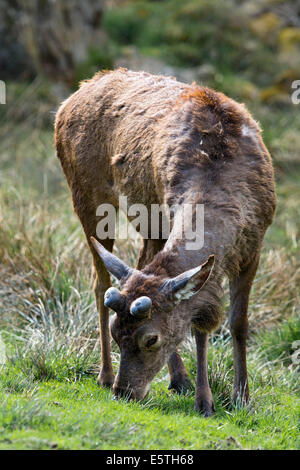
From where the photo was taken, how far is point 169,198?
20.3ft

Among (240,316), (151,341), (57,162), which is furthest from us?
(57,162)

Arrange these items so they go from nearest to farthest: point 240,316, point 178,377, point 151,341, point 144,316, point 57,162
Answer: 1. point 144,316
2. point 151,341
3. point 240,316
4. point 178,377
5. point 57,162

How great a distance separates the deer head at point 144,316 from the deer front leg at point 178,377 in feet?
3.29

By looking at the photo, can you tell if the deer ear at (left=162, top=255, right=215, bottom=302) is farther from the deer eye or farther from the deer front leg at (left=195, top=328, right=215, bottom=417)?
the deer front leg at (left=195, top=328, right=215, bottom=417)

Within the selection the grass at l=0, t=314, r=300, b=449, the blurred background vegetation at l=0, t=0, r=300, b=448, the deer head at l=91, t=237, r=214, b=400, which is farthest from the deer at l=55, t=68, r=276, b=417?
the blurred background vegetation at l=0, t=0, r=300, b=448

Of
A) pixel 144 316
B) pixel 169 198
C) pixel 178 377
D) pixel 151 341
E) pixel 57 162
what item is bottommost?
pixel 178 377

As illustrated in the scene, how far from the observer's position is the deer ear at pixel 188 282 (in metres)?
5.34

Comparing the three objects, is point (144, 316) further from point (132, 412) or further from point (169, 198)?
point (169, 198)

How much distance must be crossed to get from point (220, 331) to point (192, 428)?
2.89 meters

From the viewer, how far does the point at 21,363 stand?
6.62 metres

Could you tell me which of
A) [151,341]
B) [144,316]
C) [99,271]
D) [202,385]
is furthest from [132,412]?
[99,271]

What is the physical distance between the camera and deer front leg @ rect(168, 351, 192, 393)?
665 cm

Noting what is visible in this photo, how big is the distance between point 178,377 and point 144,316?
1.49 metres

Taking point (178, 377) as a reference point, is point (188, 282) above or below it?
above
